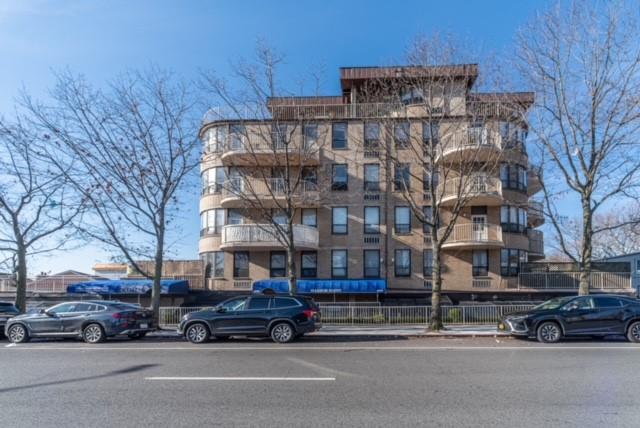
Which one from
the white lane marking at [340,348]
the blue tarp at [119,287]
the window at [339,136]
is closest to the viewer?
the white lane marking at [340,348]

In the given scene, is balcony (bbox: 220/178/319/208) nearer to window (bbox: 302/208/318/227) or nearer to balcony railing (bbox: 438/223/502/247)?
window (bbox: 302/208/318/227)

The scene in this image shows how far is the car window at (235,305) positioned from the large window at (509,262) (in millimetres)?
17548

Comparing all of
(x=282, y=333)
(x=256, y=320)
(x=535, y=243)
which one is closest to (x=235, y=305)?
(x=256, y=320)

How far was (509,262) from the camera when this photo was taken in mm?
28016

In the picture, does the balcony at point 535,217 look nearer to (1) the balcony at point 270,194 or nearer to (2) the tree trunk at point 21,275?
(1) the balcony at point 270,194

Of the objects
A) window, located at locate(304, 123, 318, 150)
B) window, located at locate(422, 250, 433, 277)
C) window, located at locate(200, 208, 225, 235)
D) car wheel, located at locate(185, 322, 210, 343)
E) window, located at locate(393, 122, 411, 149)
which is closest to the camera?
car wheel, located at locate(185, 322, 210, 343)

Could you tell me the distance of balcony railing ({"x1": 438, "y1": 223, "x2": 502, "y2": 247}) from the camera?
26375 millimetres

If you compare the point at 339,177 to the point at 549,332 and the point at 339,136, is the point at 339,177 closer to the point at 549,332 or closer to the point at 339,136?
the point at 339,136

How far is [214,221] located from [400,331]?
15446 mm

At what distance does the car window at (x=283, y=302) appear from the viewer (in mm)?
15320

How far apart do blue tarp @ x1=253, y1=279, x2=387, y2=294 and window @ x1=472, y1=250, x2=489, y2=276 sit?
5485mm

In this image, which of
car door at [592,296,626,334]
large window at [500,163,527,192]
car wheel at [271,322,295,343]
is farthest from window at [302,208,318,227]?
car door at [592,296,626,334]

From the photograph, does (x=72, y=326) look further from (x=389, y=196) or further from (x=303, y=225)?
(x=389, y=196)

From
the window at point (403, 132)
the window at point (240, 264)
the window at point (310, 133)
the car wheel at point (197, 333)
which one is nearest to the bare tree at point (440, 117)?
the window at point (403, 132)
